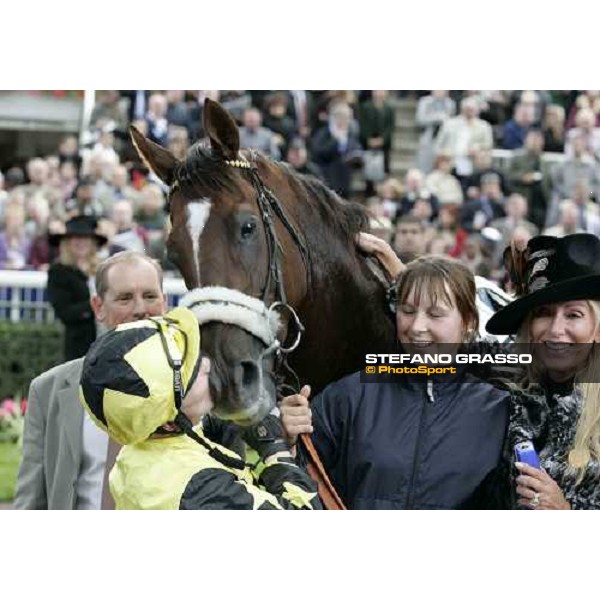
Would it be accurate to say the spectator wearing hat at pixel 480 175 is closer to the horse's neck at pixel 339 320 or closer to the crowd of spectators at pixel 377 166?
the crowd of spectators at pixel 377 166

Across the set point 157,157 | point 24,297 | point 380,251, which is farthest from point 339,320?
point 24,297

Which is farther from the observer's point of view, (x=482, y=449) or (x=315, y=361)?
(x=315, y=361)

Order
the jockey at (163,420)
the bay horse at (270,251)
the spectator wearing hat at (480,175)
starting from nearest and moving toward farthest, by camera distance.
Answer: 1. the jockey at (163,420)
2. the bay horse at (270,251)
3. the spectator wearing hat at (480,175)

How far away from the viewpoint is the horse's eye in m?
3.17

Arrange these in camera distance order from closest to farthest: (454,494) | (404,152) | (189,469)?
Answer: (189,469)
(454,494)
(404,152)

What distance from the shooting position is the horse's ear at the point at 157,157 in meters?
3.28

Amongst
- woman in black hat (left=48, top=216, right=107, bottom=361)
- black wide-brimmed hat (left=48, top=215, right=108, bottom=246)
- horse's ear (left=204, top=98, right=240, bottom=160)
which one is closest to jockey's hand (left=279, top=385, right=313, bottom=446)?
horse's ear (left=204, top=98, right=240, bottom=160)

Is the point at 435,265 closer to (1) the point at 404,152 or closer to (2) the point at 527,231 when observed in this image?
(2) the point at 527,231

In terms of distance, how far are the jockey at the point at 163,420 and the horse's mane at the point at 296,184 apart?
0.68 meters

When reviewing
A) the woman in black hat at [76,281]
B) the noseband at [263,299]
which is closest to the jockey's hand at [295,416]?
the noseband at [263,299]
